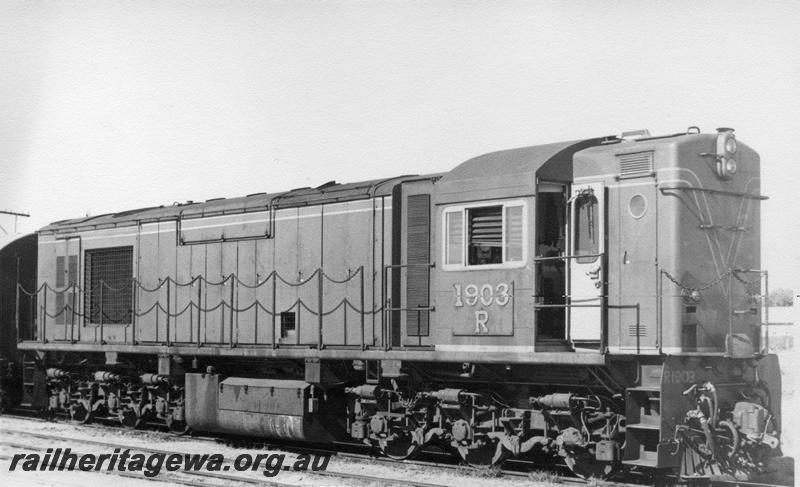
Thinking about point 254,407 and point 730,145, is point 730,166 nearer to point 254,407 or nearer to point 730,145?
point 730,145

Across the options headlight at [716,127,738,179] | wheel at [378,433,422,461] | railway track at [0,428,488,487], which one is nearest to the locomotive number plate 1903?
railway track at [0,428,488,487]

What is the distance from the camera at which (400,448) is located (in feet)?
42.9

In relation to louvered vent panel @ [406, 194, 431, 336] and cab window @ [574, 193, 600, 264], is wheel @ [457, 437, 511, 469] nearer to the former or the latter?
louvered vent panel @ [406, 194, 431, 336]

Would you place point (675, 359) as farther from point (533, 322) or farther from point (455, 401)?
point (455, 401)

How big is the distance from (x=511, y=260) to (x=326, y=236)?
4136 mm

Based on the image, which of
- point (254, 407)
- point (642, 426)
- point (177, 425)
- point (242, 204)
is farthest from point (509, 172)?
point (177, 425)

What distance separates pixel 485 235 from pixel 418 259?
1.61 metres

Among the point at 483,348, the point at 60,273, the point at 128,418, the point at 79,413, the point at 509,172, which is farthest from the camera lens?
the point at 60,273

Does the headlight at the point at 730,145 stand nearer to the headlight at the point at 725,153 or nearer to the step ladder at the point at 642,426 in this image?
the headlight at the point at 725,153

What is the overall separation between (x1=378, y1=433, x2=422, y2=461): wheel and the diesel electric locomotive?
33mm

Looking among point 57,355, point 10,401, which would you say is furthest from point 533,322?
point 10,401

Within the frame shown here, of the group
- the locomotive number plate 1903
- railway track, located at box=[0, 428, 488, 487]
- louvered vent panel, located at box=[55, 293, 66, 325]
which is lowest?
railway track, located at box=[0, 428, 488, 487]

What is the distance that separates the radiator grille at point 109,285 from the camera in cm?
1783

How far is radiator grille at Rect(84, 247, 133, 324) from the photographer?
17828 millimetres
